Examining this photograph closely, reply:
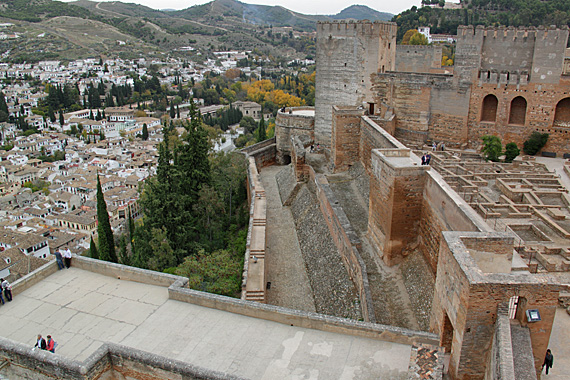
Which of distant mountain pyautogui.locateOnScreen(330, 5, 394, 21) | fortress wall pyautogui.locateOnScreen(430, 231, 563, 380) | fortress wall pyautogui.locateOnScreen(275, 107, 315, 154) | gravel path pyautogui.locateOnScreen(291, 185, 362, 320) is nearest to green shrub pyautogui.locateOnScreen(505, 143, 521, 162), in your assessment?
gravel path pyautogui.locateOnScreen(291, 185, 362, 320)

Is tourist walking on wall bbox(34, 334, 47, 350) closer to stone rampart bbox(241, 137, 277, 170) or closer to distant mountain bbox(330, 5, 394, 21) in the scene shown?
stone rampart bbox(241, 137, 277, 170)

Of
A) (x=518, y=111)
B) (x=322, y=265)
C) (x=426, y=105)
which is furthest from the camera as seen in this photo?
(x=426, y=105)

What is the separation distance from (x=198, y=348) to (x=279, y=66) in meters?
126

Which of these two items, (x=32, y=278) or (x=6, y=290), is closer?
(x=6, y=290)

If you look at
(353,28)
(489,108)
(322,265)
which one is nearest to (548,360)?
(322,265)

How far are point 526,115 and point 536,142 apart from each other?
101 centimetres

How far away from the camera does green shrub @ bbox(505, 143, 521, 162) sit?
16.4 meters

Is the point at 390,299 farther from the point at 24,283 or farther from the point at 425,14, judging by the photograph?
the point at 425,14

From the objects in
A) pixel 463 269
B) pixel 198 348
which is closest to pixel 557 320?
pixel 463 269

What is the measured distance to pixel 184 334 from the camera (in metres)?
7.29

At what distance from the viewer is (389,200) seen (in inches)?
452

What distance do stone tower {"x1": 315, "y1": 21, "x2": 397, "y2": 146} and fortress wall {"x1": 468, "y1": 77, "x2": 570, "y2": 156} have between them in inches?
163

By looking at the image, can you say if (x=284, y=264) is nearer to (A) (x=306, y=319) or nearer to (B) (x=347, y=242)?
(B) (x=347, y=242)

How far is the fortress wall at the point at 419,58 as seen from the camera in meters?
24.0
